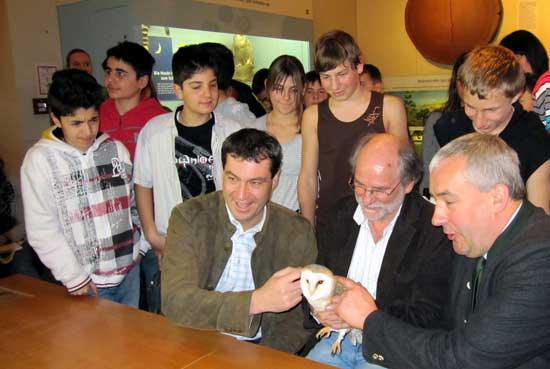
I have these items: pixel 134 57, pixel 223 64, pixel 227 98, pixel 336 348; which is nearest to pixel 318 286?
pixel 336 348

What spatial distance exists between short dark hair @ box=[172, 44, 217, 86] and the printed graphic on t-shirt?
0.32 meters

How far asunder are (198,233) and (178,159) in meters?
0.77

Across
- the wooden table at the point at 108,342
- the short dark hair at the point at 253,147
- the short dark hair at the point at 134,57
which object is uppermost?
the short dark hair at the point at 134,57

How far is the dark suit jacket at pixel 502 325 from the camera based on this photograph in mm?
1241

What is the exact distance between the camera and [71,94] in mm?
2252

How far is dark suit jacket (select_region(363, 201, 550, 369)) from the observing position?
124cm

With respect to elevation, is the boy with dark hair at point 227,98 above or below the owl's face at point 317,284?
above

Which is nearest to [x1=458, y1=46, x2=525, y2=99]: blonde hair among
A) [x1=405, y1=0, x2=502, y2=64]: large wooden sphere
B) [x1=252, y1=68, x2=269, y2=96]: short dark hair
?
[x1=252, y1=68, x2=269, y2=96]: short dark hair

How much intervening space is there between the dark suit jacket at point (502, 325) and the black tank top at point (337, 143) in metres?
1.21

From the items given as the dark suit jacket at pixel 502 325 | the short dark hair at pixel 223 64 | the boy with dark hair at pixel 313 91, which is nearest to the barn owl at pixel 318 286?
the dark suit jacket at pixel 502 325

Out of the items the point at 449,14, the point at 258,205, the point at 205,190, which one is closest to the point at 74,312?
the point at 258,205

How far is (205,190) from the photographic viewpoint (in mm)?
2633

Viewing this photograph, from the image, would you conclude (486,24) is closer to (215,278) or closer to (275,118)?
(275,118)

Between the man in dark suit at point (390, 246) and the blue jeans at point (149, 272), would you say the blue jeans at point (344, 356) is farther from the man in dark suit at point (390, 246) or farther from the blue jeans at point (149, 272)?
the blue jeans at point (149, 272)
